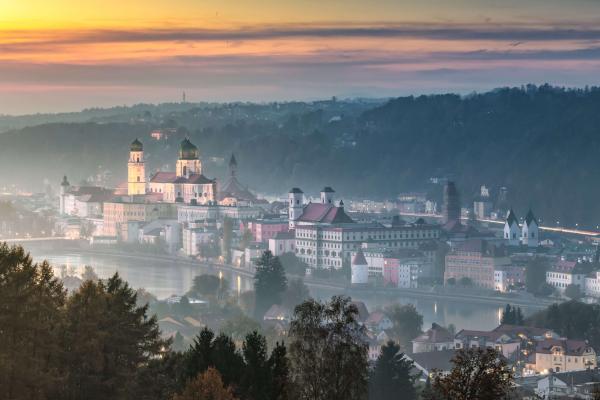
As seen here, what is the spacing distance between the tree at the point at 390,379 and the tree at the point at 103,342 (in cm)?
556

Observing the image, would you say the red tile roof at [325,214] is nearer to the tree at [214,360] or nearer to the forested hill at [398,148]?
the forested hill at [398,148]

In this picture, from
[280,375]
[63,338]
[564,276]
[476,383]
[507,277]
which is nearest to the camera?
[476,383]

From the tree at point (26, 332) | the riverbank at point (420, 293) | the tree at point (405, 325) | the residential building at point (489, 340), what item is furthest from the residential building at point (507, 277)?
the tree at point (26, 332)

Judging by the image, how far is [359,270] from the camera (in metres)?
38.8

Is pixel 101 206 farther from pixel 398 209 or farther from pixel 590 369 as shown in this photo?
pixel 590 369

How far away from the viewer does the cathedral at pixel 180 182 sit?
169 feet

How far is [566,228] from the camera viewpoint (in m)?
52.9

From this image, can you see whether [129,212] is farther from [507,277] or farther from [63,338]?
[63,338]

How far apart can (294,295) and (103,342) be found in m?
20.5

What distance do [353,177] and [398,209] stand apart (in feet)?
39.3

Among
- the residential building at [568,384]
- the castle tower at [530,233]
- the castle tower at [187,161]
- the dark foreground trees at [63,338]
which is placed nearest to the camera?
the dark foreground trees at [63,338]

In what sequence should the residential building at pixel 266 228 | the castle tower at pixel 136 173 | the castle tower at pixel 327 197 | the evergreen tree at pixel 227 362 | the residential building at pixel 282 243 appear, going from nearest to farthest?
the evergreen tree at pixel 227 362
the residential building at pixel 282 243
the residential building at pixel 266 228
the castle tower at pixel 327 197
the castle tower at pixel 136 173

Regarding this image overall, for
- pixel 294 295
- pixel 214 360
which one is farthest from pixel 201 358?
pixel 294 295

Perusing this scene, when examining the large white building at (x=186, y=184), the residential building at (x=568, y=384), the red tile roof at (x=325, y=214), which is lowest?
the residential building at (x=568, y=384)
